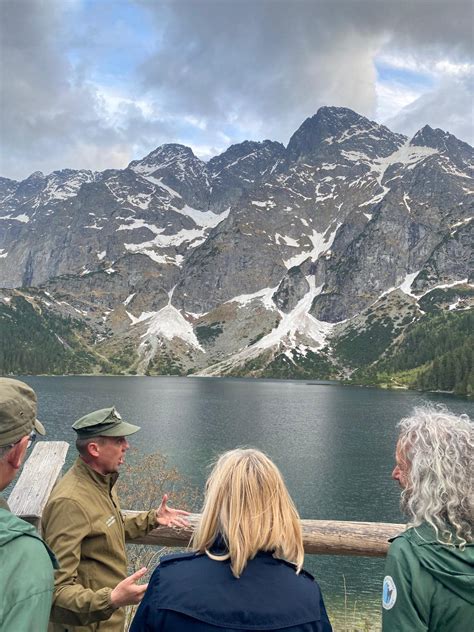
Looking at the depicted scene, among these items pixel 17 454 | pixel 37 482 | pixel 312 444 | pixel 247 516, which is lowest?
pixel 312 444

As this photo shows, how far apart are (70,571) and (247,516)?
1932 mm

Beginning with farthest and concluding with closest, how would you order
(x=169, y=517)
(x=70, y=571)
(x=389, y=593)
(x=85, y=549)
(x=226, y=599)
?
(x=169, y=517), (x=85, y=549), (x=70, y=571), (x=389, y=593), (x=226, y=599)

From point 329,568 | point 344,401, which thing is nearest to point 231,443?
point 329,568

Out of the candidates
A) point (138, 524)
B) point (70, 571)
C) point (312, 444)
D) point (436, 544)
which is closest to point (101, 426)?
point (138, 524)

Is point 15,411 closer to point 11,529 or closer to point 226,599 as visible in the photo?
point 11,529

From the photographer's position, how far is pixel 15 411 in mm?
3242

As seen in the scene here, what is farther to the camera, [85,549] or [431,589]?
[85,549]

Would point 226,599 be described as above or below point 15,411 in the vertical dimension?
below

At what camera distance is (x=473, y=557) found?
9.72ft

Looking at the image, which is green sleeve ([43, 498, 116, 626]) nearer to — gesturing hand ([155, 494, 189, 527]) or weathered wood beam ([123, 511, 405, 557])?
gesturing hand ([155, 494, 189, 527])

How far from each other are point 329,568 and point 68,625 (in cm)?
2417

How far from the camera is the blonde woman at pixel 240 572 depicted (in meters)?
2.70

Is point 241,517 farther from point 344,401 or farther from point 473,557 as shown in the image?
point 344,401

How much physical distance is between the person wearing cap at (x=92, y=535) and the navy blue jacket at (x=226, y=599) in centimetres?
113
